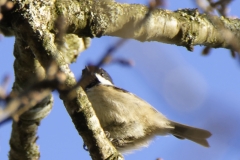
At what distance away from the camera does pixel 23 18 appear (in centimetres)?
297

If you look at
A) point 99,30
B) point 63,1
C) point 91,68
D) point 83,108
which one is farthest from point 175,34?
point 91,68

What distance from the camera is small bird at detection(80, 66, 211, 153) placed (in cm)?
468

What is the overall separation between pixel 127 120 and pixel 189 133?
88 cm

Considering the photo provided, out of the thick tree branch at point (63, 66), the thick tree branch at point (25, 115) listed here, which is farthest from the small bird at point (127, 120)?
the thick tree branch at point (63, 66)

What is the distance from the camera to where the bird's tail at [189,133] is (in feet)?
16.6

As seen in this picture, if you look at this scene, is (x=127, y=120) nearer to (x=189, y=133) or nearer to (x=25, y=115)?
(x=189, y=133)

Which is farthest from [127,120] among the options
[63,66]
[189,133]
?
[63,66]

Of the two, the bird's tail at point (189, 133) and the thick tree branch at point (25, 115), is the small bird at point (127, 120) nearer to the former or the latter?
the bird's tail at point (189, 133)

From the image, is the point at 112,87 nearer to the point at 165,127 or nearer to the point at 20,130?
the point at 165,127

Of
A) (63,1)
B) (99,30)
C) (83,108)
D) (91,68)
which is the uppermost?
(63,1)

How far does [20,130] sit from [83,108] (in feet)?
4.69

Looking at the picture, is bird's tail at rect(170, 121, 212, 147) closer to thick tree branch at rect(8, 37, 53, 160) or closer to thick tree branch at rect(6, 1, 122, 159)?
thick tree branch at rect(8, 37, 53, 160)

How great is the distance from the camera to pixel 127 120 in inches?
187

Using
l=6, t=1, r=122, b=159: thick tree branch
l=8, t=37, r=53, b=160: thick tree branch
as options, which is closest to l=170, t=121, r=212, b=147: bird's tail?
l=8, t=37, r=53, b=160: thick tree branch
